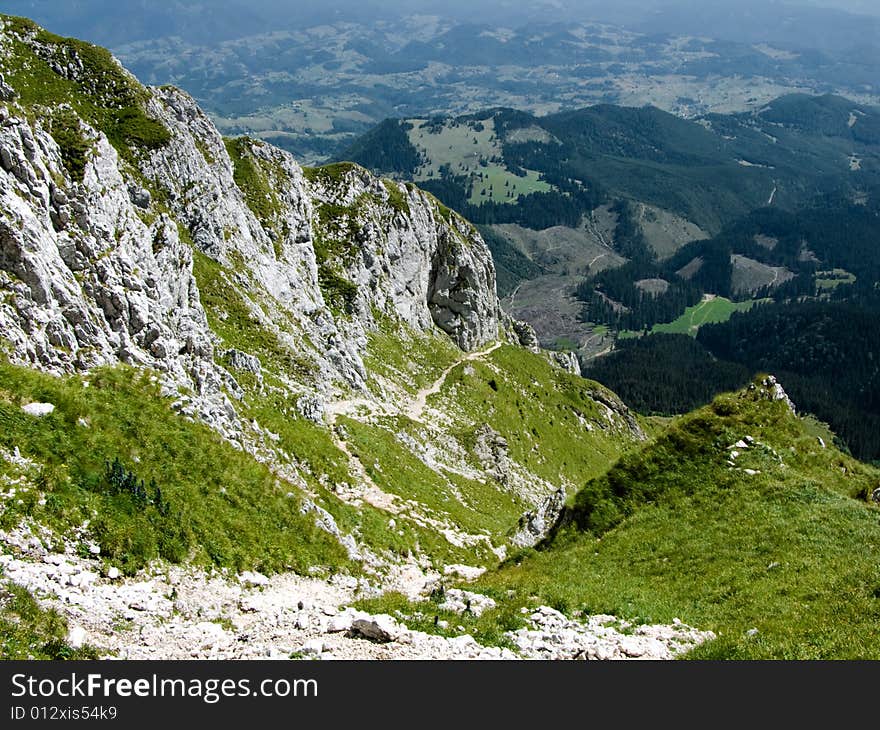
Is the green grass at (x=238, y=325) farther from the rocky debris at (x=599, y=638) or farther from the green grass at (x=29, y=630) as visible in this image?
the rocky debris at (x=599, y=638)

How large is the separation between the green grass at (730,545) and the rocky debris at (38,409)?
19393mm

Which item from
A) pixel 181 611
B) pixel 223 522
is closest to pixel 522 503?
pixel 223 522

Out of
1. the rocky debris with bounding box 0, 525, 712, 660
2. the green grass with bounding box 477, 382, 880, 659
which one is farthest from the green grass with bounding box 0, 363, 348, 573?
the green grass with bounding box 477, 382, 880, 659

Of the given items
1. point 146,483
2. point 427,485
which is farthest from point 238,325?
point 146,483

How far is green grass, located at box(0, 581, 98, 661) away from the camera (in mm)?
14953

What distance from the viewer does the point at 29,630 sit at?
15.7 metres

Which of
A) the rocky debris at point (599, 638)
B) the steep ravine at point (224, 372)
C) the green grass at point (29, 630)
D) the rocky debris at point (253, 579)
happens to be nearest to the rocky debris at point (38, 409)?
the steep ravine at point (224, 372)

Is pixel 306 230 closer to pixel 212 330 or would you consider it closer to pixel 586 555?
pixel 212 330

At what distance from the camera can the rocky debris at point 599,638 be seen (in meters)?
17.5

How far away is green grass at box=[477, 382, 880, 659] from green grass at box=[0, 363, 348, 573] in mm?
10249

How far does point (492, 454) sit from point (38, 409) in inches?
2450

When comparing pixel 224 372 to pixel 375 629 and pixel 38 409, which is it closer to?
pixel 38 409

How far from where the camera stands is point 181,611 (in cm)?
1998

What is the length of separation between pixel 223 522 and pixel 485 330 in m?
114
